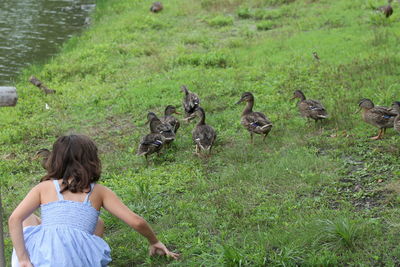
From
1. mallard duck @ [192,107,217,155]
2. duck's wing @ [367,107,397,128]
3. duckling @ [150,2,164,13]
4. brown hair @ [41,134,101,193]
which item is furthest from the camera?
duckling @ [150,2,164,13]

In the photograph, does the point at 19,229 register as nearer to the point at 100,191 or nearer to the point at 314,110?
the point at 100,191

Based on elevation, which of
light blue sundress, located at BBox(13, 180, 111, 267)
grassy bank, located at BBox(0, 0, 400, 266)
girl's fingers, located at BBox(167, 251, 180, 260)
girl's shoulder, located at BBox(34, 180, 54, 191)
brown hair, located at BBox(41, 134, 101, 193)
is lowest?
grassy bank, located at BBox(0, 0, 400, 266)

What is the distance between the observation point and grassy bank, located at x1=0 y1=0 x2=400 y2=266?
6.70 metres

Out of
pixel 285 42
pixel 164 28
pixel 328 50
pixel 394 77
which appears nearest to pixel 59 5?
pixel 164 28

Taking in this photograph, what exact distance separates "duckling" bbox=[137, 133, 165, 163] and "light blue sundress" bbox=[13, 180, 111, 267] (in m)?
4.23

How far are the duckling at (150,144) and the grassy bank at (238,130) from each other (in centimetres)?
23

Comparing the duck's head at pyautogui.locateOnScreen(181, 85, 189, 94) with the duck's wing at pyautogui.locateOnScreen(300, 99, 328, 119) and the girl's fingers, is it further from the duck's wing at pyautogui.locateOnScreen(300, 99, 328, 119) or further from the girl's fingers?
the girl's fingers

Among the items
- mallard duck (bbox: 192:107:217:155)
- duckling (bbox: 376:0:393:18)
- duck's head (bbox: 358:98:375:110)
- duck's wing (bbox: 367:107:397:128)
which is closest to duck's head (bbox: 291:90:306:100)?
duck's head (bbox: 358:98:375:110)

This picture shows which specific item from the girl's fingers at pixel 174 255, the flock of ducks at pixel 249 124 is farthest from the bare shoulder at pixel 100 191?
the flock of ducks at pixel 249 124

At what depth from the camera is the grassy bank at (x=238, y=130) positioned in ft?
22.0

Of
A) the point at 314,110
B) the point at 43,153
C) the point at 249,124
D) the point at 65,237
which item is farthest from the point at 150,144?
the point at 65,237

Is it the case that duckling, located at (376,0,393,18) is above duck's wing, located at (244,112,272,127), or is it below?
below

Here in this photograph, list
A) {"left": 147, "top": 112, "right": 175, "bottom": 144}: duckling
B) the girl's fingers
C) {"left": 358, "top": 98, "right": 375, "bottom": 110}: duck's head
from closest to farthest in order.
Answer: the girl's fingers, {"left": 358, "top": 98, "right": 375, "bottom": 110}: duck's head, {"left": 147, "top": 112, "right": 175, "bottom": 144}: duckling

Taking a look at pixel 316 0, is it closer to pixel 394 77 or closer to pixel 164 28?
pixel 164 28
